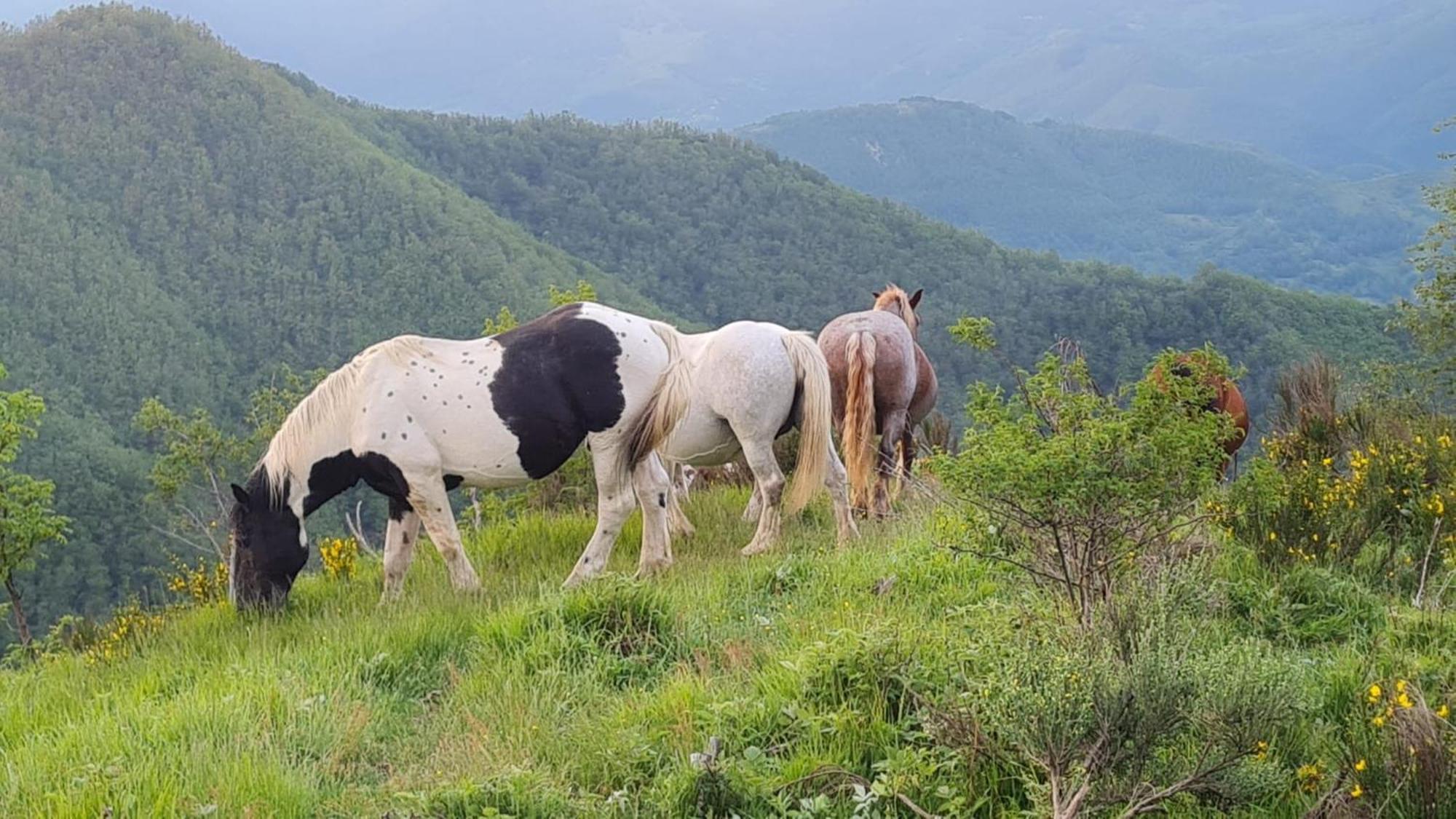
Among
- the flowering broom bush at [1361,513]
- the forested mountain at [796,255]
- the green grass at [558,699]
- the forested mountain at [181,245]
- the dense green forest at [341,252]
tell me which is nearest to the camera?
the green grass at [558,699]

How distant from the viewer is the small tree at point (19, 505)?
14.9 meters

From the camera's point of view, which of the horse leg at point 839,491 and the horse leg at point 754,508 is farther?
the horse leg at point 754,508

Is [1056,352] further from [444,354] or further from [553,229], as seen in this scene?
[553,229]

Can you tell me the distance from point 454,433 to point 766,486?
1.89 metres

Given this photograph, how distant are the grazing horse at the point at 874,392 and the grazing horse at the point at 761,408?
0.91 m

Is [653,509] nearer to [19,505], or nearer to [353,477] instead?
[353,477]

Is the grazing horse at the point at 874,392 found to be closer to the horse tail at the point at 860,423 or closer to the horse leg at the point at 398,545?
the horse tail at the point at 860,423

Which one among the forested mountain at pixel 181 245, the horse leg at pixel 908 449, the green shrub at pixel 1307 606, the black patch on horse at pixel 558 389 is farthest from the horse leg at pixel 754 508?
the forested mountain at pixel 181 245

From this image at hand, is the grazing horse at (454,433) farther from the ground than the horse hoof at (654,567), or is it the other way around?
the grazing horse at (454,433)

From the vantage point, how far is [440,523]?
6.27 m

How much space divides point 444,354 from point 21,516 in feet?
39.4

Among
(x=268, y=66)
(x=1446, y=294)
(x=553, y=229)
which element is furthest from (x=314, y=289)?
(x=1446, y=294)

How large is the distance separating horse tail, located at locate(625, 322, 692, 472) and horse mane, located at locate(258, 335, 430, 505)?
145 cm

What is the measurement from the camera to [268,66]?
106 metres
